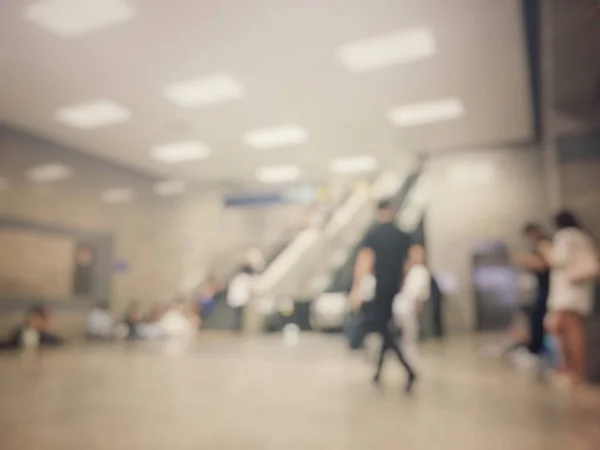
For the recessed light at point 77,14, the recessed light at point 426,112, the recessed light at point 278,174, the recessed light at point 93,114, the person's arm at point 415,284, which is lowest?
the person's arm at point 415,284

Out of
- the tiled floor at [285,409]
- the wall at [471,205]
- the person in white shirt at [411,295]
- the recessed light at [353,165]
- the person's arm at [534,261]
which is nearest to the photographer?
the tiled floor at [285,409]

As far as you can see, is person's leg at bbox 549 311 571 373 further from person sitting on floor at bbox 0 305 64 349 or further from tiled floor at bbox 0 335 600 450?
person sitting on floor at bbox 0 305 64 349

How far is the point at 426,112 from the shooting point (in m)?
8.45

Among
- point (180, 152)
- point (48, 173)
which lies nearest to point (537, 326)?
point (180, 152)

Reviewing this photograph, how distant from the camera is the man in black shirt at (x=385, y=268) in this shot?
3.91 meters

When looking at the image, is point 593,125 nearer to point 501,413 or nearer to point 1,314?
point 501,413

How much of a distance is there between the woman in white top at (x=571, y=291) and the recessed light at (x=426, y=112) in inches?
157

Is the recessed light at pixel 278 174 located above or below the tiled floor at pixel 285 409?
above

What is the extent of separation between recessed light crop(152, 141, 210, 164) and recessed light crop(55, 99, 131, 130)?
5.23 feet

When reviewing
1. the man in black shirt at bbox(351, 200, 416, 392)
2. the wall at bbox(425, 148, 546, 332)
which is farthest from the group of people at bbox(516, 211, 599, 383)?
the wall at bbox(425, 148, 546, 332)

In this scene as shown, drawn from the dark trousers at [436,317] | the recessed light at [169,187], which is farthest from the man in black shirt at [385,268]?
the recessed light at [169,187]

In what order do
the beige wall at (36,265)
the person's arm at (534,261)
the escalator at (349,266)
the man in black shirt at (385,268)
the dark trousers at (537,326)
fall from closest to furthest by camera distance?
the man in black shirt at (385,268) < the person's arm at (534,261) < the dark trousers at (537,326) < the beige wall at (36,265) < the escalator at (349,266)

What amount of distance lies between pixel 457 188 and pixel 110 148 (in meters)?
8.00

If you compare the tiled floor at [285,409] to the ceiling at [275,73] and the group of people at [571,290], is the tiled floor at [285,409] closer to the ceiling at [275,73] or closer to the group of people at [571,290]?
the group of people at [571,290]
